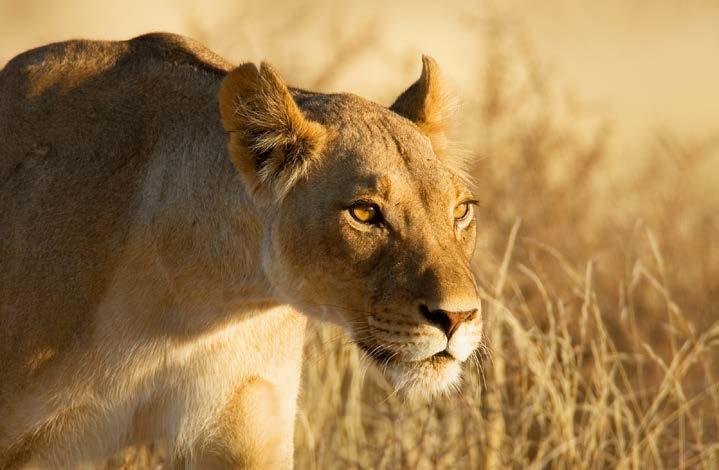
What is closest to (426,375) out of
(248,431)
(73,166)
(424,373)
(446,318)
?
(424,373)

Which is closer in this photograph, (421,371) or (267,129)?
(421,371)

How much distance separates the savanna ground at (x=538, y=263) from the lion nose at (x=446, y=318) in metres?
1.71

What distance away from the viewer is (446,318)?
408cm

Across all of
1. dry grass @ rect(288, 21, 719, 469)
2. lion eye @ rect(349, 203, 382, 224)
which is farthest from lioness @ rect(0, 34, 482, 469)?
dry grass @ rect(288, 21, 719, 469)

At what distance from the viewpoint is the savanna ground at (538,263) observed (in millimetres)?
5996

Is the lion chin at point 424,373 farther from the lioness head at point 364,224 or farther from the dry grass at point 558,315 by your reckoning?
the dry grass at point 558,315

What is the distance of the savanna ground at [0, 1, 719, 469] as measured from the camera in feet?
19.7

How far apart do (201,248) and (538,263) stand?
3155 mm

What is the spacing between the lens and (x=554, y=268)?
8203 mm

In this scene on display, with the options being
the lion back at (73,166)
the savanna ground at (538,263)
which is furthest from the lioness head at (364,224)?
the savanna ground at (538,263)

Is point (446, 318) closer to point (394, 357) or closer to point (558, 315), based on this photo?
point (394, 357)

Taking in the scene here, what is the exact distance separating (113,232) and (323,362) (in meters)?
2.43

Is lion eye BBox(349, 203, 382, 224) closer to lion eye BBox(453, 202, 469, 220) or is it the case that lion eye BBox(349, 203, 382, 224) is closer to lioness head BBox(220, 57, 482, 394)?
lioness head BBox(220, 57, 482, 394)

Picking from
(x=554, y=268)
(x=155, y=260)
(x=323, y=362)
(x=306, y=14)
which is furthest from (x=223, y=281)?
(x=306, y=14)
